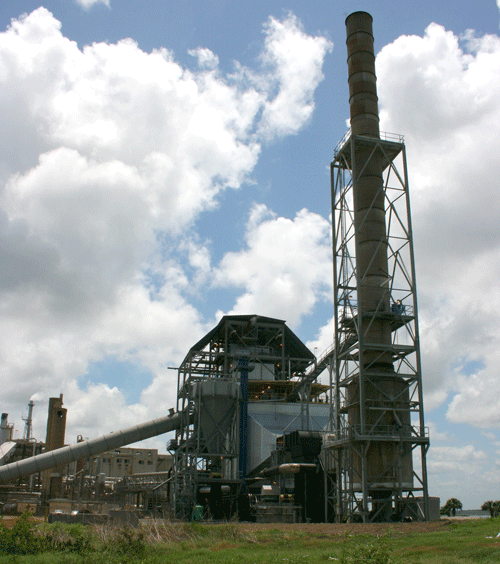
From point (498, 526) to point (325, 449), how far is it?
58.1 ft

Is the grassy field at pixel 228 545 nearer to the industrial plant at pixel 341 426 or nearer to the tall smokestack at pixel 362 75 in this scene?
the industrial plant at pixel 341 426

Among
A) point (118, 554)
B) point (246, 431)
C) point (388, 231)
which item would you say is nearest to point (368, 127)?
point (388, 231)

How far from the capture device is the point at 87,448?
5250 centimetres

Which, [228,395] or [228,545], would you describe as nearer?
[228,545]

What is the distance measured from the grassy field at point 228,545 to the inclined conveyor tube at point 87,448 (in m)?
33.4

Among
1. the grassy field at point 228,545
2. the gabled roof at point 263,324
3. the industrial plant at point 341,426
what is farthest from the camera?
the gabled roof at point 263,324

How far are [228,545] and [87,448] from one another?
121 feet

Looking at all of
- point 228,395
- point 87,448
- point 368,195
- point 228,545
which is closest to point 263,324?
point 228,395

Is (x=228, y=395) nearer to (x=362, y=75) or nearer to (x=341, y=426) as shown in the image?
(x=341, y=426)

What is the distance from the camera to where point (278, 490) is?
39562 millimetres

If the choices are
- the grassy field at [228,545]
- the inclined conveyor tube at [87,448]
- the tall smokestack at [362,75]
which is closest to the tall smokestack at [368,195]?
the tall smokestack at [362,75]

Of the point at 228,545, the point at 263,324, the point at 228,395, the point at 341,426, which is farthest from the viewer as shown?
the point at 263,324

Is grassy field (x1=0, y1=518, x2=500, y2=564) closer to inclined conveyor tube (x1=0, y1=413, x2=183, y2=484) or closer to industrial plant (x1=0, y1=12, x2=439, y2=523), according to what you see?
industrial plant (x1=0, y1=12, x2=439, y2=523)

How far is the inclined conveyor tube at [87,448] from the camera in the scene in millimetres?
50062
